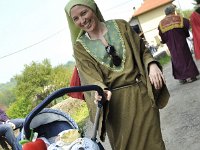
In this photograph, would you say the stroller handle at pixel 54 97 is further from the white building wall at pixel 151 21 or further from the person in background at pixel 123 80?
the white building wall at pixel 151 21

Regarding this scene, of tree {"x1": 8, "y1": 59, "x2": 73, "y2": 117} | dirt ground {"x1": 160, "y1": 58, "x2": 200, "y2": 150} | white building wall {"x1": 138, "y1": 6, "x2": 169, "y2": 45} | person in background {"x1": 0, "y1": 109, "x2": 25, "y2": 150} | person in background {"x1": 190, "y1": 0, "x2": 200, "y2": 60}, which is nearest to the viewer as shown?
dirt ground {"x1": 160, "y1": 58, "x2": 200, "y2": 150}

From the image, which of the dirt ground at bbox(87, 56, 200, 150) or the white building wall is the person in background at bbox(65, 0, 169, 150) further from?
the white building wall

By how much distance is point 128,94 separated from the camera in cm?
311

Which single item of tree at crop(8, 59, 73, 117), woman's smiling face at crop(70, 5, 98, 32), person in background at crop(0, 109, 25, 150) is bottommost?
tree at crop(8, 59, 73, 117)

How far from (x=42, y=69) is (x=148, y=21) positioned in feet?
58.3

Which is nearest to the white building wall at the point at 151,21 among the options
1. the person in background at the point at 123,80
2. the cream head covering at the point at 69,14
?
the cream head covering at the point at 69,14

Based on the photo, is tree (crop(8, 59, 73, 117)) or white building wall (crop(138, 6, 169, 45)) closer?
tree (crop(8, 59, 73, 117))

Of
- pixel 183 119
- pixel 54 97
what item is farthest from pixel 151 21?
pixel 54 97

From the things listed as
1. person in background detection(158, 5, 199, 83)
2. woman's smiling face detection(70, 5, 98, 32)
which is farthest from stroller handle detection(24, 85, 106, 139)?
person in background detection(158, 5, 199, 83)

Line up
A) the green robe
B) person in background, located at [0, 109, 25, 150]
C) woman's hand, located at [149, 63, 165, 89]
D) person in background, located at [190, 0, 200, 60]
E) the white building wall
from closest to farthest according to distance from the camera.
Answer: woman's hand, located at [149, 63, 165, 89] → the green robe → person in background, located at [0, 109, 25, 150] → person in background, located at [190, 0, 200, 60] → the white building wall

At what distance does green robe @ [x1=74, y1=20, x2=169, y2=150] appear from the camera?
310cm

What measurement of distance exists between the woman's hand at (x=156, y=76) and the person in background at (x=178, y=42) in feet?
20.6

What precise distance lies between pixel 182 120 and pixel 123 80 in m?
3.64

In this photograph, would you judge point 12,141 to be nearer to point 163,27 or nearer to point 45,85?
point 163,27
